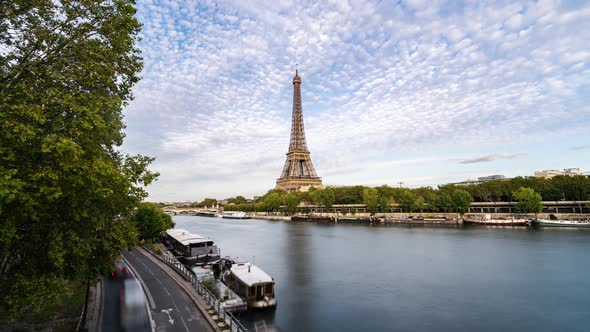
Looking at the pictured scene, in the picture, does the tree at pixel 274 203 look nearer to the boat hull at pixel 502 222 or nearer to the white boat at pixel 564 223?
the boat hull at pixel 502 222

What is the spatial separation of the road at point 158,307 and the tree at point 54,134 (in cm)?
505

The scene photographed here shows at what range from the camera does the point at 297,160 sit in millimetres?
148875

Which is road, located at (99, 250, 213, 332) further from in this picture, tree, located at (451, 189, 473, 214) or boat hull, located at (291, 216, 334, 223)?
boat hull, located at (291, 216, 334, 223)

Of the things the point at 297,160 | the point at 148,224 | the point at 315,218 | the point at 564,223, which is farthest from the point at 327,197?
the point at 148,224

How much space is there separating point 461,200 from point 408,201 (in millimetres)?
17069

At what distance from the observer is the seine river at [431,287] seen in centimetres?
1988

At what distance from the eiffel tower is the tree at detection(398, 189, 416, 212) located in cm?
4697

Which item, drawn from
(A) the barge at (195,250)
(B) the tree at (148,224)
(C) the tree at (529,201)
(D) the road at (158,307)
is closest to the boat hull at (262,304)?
(D) the road at (158,307)

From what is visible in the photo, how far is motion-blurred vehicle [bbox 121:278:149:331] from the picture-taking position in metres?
15.3

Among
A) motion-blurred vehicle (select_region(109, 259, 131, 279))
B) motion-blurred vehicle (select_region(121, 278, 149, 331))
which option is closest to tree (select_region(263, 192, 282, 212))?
motion-blurred vehicle (select_region(109, 259, 131, 279))

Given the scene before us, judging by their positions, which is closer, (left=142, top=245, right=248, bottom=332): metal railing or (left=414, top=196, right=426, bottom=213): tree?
(left=142, top=245, right=248, bottom=332): metal railing

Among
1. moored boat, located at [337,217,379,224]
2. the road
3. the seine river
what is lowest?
the seine river

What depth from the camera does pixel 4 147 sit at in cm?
840

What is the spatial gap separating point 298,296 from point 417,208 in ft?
301
